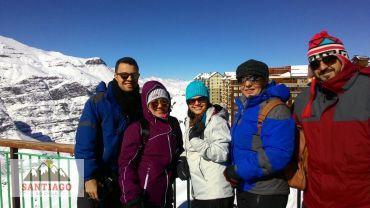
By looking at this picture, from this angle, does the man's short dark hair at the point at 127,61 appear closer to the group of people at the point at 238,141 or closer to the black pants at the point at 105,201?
the group of people at the point at 238,141

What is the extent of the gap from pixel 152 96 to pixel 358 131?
69.6 inches

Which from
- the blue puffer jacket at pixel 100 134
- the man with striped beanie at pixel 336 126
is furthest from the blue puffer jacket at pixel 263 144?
the blue puffer jacket at pixel 100 134

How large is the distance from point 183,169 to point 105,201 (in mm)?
972

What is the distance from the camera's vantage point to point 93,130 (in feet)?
9.11

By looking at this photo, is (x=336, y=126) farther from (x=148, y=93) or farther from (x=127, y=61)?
(x=127, y=61)

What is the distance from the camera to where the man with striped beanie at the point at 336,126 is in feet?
5.96

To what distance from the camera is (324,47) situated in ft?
6.43

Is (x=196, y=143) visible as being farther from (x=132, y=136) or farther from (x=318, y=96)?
(x=318, y=96)

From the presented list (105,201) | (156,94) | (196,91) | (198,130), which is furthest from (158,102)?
(105,201)

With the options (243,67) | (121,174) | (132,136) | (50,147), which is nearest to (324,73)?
(243,67)

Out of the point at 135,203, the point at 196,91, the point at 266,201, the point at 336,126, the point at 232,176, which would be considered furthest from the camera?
the point at 196,91

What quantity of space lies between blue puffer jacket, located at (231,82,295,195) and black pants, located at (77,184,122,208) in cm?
140

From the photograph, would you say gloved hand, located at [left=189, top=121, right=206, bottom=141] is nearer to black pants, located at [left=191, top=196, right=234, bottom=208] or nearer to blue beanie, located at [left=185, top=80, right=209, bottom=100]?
blue beanie, located at [left=185, top=80, right=209, bottom=100]

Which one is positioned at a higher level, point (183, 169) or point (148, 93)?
point (148, 93)
